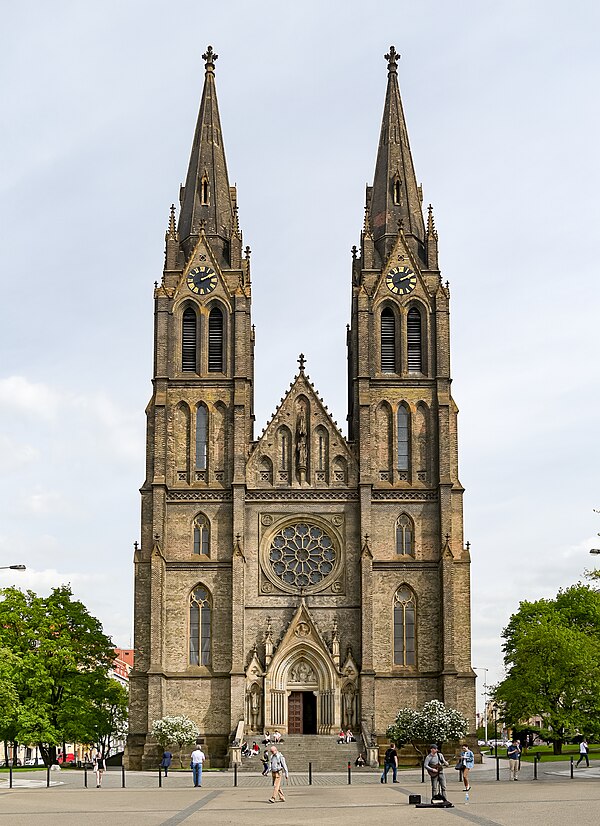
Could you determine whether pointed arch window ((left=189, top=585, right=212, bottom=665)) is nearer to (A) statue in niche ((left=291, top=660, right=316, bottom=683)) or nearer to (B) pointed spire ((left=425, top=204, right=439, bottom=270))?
(A) statue in niche ((left=291, top=660, right=316, bottom=683))

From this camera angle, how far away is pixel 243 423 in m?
65.8

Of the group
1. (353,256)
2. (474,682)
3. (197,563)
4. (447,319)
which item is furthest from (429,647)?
(353,256)

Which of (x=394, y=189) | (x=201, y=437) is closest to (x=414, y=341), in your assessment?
(x=394, y=189)

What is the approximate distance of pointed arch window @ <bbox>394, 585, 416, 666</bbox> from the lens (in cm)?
6359

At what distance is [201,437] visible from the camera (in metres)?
66.5

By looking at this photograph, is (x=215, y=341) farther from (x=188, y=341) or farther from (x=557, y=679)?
(x=557, y=679)

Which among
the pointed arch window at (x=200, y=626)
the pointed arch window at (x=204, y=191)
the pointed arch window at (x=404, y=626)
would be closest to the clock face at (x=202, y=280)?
the pointed arch window at (x=204, y=191)

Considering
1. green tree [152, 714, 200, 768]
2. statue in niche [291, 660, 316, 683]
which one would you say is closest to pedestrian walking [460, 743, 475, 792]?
green tree [152, 714, 200, 768]

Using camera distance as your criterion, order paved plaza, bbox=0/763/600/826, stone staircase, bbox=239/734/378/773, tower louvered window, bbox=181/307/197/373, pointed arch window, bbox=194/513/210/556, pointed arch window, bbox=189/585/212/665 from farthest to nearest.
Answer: tower louvered window, bbox=181/307/197/373, pointed arch window, bbox=194/513/210/556, pointed arch window, bbox=189/585/212/665, stone staircase, bbox=239/734/378/773, paved plaza, bbox=0/763/600/826

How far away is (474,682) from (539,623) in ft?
25.3

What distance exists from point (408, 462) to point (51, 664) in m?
22.4

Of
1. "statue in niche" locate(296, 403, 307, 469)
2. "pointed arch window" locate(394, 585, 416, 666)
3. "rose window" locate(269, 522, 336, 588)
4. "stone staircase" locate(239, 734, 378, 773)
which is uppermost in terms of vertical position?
"statue in niche" locate(296, 403, 307, 469)

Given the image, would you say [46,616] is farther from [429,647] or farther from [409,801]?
[409,801]

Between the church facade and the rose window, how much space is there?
0.26 feet
